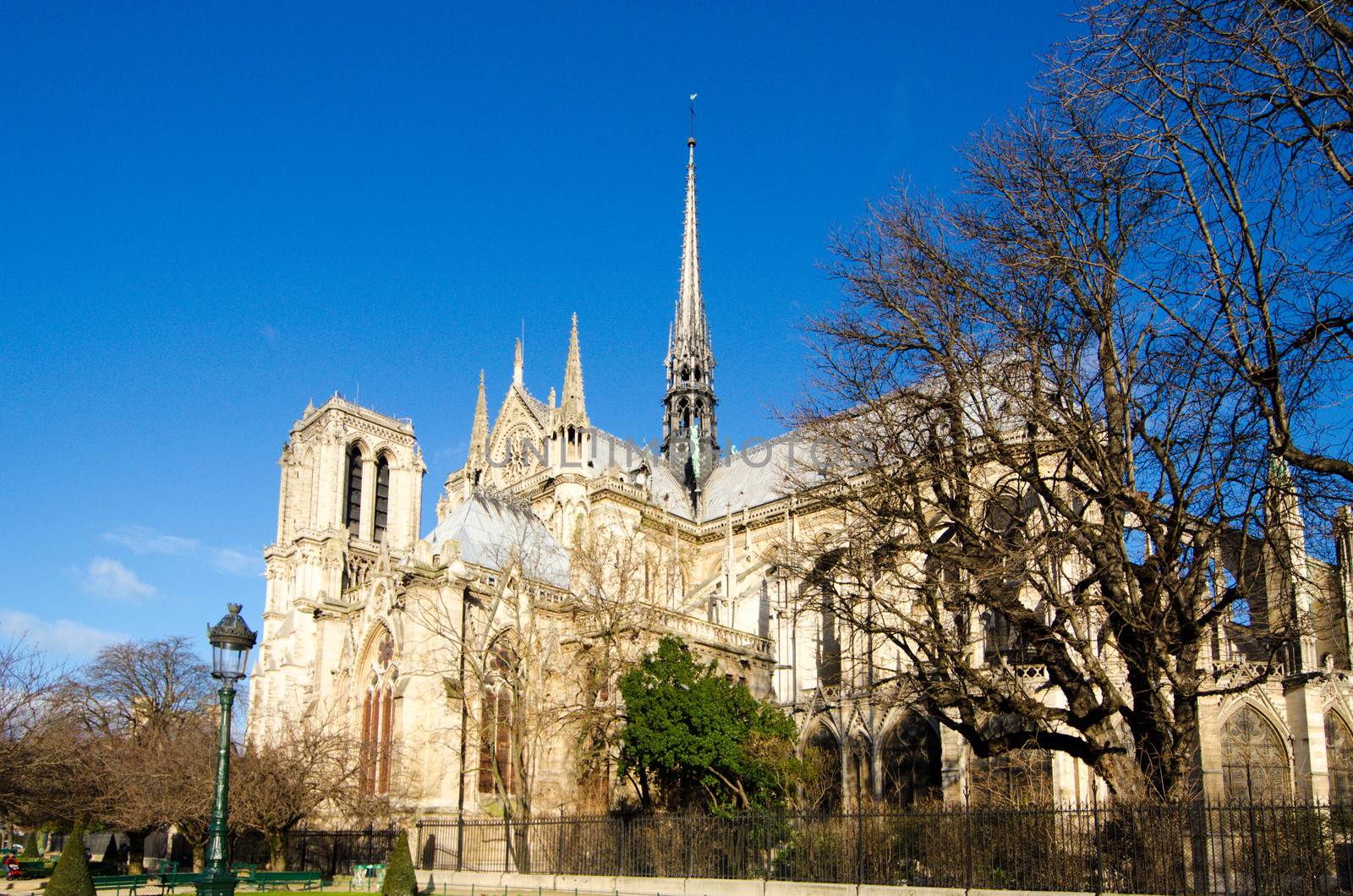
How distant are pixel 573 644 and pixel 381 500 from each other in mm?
22804

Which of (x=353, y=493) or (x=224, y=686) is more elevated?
(x=353, y=493)

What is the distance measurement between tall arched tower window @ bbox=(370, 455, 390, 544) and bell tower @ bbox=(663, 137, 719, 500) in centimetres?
1205

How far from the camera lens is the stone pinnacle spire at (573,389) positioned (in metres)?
38.4

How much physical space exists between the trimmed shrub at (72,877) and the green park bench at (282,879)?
381 centimetres

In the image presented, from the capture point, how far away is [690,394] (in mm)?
49000

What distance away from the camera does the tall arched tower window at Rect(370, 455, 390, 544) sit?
47.6 metres

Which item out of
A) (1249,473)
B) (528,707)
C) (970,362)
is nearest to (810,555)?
(970,362)

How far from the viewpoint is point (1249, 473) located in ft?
38.9

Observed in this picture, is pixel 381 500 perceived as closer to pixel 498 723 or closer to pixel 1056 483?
Result: pixel 498 723

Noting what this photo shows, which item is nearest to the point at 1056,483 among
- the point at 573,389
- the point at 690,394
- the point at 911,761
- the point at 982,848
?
the point at 982,848

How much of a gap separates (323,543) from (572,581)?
607 inches

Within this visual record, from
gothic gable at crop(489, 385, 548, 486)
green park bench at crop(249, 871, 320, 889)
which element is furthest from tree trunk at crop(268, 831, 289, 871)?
gothic gable at crop(489, 385, 548, 486)

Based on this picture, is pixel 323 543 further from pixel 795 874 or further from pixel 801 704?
pixel 795 874

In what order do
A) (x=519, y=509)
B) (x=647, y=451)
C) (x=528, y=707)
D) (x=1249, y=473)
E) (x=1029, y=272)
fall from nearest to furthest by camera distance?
(x=1249, y=473)
(x=1029, y=272)
(x=528, y=707)
(x=519, y=509)
(x=647, y=451)
